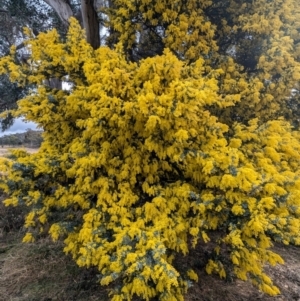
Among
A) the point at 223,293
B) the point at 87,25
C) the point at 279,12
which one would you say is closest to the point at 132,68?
the point at 87,25

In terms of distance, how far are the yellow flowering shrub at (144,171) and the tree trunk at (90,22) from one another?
5.01ft

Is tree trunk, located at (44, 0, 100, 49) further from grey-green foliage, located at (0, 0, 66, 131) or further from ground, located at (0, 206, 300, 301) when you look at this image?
ground, located at (0, 206, 300, 301)

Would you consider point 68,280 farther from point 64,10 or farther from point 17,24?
point 17,24

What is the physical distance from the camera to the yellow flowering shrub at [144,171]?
390 centimetres

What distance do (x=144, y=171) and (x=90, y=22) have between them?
3.73m

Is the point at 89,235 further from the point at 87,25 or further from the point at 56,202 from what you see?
the point at 87,25

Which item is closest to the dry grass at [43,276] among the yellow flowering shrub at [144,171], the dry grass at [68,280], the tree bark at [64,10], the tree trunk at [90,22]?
the dry grass at [68,280]

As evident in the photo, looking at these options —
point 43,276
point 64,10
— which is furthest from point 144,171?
point 64,10

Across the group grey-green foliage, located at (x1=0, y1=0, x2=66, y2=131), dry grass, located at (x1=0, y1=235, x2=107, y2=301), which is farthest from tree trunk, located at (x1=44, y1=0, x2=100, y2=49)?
dry grass, located at (x1=0, y1=235, x2=107, y2=301)

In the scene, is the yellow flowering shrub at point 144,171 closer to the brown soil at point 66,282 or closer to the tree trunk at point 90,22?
the brown soil at point 66,282

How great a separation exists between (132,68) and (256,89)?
7.69ft

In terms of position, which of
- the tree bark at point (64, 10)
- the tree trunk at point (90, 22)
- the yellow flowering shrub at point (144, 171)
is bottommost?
the yellow flowering shrub at point (144, 171)

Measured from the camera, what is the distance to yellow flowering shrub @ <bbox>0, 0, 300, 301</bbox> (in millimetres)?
3904

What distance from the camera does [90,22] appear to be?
667 centimetres
